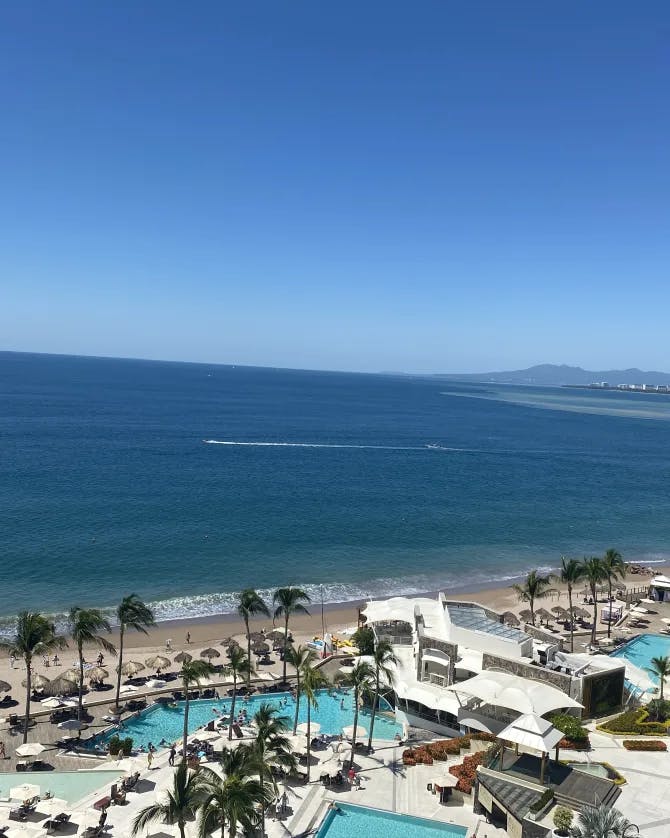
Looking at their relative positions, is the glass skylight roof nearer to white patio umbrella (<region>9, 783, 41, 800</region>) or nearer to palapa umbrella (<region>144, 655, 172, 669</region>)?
palapa umbrella (<region>144, 655, 172, 669</region>)

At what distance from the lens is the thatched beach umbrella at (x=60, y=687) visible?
127 feet

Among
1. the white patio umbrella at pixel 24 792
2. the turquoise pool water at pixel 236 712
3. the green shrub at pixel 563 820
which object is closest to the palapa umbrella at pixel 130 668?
the turquoise pool water at pixel 236 712

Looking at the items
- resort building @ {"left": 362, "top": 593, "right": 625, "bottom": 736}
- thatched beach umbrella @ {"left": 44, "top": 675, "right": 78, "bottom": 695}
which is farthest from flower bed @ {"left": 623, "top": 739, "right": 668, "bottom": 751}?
thatched beach umbrella @ {"left": 44, "top": 675, "right": 78, "bottom": 695}

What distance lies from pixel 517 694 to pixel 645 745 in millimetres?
6734

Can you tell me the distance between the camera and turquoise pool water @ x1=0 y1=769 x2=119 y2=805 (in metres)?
26.5

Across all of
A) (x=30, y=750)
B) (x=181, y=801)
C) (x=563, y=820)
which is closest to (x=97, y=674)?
(x=30, y=750)

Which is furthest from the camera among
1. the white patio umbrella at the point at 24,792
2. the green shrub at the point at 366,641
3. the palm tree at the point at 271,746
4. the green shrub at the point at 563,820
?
the green shrub at the point at 366,641

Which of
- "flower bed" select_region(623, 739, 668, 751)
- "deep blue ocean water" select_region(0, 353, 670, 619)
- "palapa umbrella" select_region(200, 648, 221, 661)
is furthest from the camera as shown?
"deep blue ocean water" select_region(0, 353, 670, 619)

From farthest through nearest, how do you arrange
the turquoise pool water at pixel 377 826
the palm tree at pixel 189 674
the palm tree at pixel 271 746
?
the palm tree at pixel 189 674, the palm tree at pixel 271 746, the turquoise pool water at pixel 377 826

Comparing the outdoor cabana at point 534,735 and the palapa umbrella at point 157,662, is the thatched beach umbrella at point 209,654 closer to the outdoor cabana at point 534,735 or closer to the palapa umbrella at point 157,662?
the palapa umbrella at point 157,662

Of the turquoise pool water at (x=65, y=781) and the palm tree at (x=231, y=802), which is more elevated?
the palm tree at (x=231, y=802)

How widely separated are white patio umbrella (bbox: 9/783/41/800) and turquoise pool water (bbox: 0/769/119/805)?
130 centimetres

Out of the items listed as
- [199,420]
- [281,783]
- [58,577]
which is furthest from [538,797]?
[199,420]

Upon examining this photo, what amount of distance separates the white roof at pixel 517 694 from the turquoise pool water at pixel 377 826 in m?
5.57
